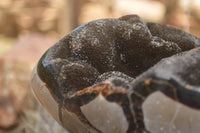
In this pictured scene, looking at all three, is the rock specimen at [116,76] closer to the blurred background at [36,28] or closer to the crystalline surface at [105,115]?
the crystalline surface at [105,115]

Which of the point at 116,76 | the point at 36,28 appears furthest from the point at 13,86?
the point at 36,28

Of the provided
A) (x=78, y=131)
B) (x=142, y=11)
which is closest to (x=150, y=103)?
(x=78, y=131)

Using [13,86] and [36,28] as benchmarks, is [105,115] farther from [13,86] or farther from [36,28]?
[36,28]

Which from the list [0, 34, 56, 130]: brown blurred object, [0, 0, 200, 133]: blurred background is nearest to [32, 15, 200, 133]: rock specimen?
[0, 0, 200, 133]: blurred background

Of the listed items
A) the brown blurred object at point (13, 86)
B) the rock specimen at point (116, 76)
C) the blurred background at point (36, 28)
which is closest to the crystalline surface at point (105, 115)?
the rock specimen at point (116, 76)

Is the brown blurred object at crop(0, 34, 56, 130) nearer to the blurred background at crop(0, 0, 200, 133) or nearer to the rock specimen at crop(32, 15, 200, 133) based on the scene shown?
the blurred background at crop(0, 0, 200, 133)

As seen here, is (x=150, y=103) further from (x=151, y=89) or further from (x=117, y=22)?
(x=117, y=22)
